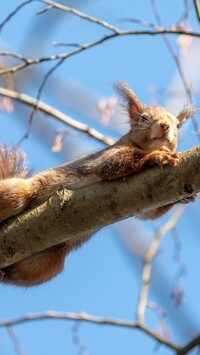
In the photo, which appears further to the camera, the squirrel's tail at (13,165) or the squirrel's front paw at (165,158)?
the squirrel's tail at (13,165)

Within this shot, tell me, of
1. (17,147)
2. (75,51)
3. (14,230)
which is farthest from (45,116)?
(14,230)

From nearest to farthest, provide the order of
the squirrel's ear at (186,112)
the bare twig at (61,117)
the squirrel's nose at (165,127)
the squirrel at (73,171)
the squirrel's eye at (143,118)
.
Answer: the squirrel at (73,171)
the squirrel's nose at (165,127)
the squirrel's eye at (143,118)
the squirrel's ear at (186,112)
the bare twig at (61,117)

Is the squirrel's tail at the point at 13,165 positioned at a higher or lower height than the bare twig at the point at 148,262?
higher

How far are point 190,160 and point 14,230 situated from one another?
0.93 metres

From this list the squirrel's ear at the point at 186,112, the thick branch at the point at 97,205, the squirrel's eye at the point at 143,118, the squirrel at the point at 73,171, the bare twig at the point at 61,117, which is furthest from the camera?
the bare twig at the point at 61,117

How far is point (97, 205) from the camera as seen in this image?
2807mm

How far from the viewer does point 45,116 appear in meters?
4.67

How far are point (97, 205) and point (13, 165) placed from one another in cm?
136

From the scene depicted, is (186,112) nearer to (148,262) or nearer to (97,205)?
(148,262)

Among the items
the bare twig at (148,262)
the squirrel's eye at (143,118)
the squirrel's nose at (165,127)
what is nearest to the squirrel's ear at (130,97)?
the squirrel's eye at (143,118)

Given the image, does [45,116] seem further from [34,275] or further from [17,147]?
[34,275]

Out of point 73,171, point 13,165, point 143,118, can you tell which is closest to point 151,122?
point 143,118

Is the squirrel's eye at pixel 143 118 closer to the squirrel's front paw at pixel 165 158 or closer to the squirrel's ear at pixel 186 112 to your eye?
the squirrel's ear at pixel 186 112

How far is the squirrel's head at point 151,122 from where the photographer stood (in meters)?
3.62
